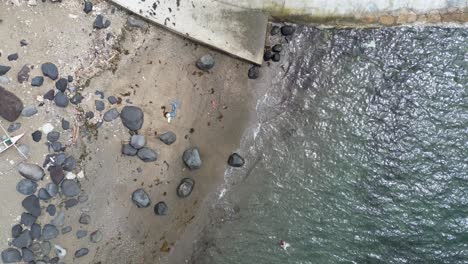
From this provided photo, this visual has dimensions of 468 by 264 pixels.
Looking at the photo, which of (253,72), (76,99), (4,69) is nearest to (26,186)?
(76,99)

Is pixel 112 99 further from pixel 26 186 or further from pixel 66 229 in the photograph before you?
pixel 66 229

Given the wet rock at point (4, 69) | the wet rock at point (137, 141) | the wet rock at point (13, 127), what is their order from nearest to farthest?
the wet rock at point (4, 69) → the wet rock at point (13, 127) → the wet rock at point (137, 141)

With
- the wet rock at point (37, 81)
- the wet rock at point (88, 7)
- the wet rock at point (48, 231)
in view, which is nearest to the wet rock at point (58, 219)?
the wet rock at point (48, 231)

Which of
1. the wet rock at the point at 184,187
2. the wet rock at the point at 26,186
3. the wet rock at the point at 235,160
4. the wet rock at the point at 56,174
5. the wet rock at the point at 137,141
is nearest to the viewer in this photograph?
the wet rock at the point at 26,186

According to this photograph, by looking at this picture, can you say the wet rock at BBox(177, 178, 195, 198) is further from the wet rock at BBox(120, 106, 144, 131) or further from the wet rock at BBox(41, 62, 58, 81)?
the wet rock at BBox(41, 62, 58, 81)

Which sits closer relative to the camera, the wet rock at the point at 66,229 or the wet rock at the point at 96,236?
the wet rock at the point at 66,229

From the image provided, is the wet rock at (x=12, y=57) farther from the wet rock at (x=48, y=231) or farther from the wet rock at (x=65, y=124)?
the wet rock at (x=48, y=231)

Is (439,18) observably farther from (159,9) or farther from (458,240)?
(159,9)
